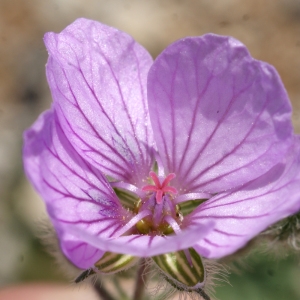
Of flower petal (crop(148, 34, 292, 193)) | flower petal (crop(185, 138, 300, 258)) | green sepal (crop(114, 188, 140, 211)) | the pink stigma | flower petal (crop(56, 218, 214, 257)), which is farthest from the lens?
green sepal (crop(114, 188, 140, 211))

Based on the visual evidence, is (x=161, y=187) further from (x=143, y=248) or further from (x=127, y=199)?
(x=143, y=248)

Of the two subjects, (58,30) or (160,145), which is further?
(58,30)

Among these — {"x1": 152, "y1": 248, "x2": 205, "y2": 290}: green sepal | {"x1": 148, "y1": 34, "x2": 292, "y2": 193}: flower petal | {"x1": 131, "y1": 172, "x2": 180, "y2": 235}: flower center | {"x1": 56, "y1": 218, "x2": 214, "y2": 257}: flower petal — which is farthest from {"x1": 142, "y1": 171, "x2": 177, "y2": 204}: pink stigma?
{"x1": 56, "y1": 218, "x2": 214, "y2": 257}: flower petal

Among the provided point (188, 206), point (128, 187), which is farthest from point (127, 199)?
point (188, 206)

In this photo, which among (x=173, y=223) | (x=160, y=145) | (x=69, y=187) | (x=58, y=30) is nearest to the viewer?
(x=69, y=187)

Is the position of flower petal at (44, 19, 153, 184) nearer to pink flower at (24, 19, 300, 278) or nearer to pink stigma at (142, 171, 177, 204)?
pink flower at (24, 19, 300, 278)

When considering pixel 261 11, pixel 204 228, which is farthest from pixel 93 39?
pixel 261 11
